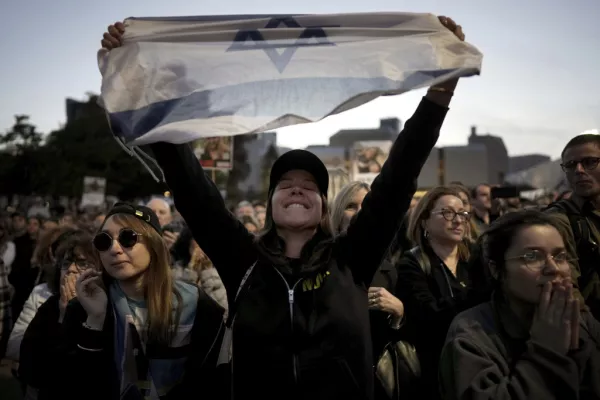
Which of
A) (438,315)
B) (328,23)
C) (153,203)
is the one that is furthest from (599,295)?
(153,203)

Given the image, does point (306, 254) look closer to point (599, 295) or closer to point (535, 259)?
point (535, 259)

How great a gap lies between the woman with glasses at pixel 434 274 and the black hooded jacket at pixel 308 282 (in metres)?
0.89

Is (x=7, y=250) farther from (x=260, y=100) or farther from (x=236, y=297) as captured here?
(x=260, y=100)

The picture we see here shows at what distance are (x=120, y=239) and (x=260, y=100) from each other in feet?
3.54

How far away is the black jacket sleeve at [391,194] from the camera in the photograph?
2400mm

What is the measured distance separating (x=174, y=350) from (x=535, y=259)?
1766 mm

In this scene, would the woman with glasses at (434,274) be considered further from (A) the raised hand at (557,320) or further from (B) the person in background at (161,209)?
(B) the person in background at (161,209)

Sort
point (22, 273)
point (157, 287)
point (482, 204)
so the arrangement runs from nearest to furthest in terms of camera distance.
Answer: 1. point (157, 287)
2. point (482, 204)
3. point (22, 273)

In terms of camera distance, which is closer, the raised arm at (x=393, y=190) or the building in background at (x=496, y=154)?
the raised arm at (x=393, y=190)

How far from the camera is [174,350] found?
2863 mm

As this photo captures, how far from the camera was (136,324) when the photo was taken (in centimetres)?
286

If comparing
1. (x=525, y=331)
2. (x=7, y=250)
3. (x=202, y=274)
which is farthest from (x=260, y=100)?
(x=7, y=250)

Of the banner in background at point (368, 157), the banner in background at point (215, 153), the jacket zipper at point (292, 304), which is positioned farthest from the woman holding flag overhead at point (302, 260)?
the banner in background at point (368, 157)

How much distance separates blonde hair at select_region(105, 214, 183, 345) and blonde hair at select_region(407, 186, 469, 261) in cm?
175
